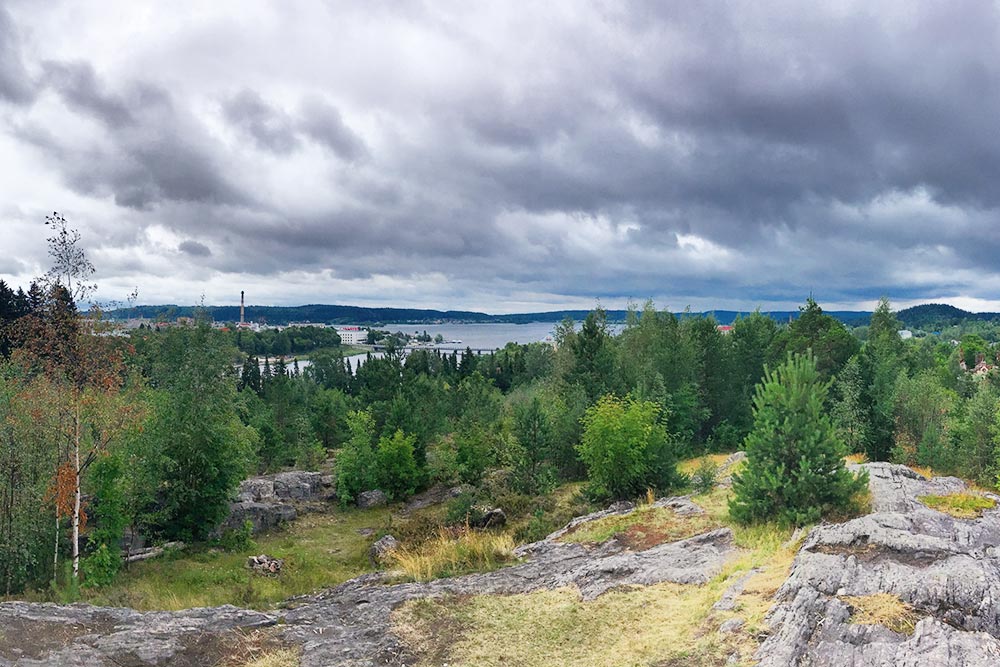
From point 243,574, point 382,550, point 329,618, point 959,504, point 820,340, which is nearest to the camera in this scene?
point 329,618

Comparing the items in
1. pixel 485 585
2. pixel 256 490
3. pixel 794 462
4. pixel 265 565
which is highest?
pixel 794 462

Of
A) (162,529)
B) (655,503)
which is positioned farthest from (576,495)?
(162,529)

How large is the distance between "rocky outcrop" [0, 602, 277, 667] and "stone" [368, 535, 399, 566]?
1060cm

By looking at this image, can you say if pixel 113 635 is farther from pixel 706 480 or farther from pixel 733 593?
pixel 706 480

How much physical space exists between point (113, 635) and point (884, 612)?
13.2 m

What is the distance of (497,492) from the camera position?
31.2 meters

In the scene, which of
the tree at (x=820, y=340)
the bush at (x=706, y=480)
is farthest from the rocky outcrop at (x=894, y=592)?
the tree at (x=820, y=340)

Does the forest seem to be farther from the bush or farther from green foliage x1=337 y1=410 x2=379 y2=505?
the bush

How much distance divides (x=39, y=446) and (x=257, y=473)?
2976 centimetres

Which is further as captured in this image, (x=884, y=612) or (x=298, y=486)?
(x=298, y=486)

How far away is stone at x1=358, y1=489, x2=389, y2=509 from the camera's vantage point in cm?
3678

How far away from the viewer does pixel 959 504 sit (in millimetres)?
16375

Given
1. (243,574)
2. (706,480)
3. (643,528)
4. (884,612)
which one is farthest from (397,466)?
(884,612)

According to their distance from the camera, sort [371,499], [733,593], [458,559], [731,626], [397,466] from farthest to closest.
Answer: [397,466], [371,499], [458,559], [733,593], [731,626]
